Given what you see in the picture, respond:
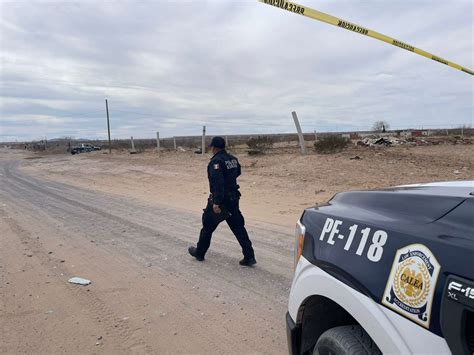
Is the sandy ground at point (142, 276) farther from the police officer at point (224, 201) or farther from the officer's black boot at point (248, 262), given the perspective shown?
the police officer at point (224, 201)

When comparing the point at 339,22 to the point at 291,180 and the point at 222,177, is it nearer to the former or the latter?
the point at 222,177

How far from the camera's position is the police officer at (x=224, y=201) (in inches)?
199

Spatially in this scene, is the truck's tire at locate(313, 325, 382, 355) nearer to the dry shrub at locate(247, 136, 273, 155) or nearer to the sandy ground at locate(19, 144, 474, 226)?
the sandy ground at locate(19, 144, 474, 226)

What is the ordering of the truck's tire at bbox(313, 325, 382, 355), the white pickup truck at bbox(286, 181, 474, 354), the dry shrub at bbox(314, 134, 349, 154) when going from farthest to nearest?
1. the dry shrub at bbox(314, 134, 349, 154)
2. the truck's tire at bbox(313, 325, 382, 355)
3. the white pickup truck at bbox(286, 181, 474, 354)

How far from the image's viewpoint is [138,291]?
4438mm

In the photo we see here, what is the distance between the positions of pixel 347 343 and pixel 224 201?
3.53 meters

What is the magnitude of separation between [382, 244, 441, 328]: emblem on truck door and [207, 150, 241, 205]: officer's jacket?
358 centimetres

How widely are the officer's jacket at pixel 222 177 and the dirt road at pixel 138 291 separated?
951mm

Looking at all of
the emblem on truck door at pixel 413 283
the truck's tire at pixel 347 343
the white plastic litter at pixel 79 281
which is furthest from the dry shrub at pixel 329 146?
the emblem on truck door at pixel 413 283

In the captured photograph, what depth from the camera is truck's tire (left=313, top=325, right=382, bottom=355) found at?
1703mm

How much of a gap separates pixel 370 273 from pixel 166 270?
12.6 feet

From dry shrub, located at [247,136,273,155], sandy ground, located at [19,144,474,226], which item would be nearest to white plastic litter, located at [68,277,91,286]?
sandy ground, located at [19,144,474,226]

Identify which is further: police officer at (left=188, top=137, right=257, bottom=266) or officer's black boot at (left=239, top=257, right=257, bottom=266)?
officer's black boot at (left=239, top=257, right=257, bottom=266)

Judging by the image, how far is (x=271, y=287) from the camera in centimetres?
446
